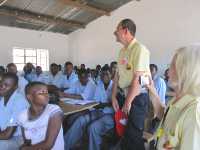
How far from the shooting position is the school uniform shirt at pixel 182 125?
41.6 inches

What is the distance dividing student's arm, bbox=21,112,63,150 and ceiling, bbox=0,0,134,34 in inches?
206

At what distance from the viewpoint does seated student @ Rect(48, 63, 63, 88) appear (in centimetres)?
565

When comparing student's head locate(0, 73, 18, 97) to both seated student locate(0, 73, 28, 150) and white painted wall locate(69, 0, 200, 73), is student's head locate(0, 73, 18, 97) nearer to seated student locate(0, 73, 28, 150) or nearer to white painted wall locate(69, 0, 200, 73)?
seated student locate(0, 73, 28, 150)

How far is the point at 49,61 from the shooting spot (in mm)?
9578

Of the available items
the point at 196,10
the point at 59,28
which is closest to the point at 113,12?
the point at 59,28

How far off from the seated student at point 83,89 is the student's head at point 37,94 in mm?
1868

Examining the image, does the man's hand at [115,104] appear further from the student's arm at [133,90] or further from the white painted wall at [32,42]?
the white painted wall at [32,42]

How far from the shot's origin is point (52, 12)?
779 centimetres

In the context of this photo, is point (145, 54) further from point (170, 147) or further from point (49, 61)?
point (49, 61)

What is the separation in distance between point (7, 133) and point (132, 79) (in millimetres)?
1168

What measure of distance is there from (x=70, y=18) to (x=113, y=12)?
1459 millimetres

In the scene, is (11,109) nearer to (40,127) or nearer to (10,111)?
(10,111)

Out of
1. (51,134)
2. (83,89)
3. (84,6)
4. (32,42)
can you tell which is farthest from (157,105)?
(32,42)

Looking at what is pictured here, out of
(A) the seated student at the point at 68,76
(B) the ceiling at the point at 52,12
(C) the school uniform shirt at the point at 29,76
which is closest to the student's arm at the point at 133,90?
(A) the seated student at the point at 68,76
